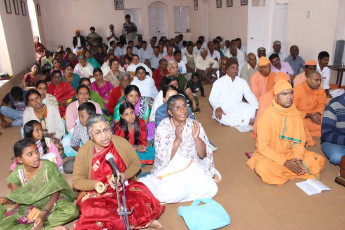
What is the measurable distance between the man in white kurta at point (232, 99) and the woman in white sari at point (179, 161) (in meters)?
2.01

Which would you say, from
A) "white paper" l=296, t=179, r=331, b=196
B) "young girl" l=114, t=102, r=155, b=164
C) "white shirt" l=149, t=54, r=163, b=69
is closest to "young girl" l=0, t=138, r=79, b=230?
"young girl" l=114, t=102, r=155, b=164

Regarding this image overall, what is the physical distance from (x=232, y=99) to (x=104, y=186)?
3342mm

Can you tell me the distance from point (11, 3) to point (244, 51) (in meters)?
7.04

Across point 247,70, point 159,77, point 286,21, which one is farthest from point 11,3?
point 286,21

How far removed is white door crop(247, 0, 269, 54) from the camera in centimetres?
832

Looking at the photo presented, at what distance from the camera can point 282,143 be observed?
10.9ft

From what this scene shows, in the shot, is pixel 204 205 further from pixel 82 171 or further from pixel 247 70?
pixel 247 70

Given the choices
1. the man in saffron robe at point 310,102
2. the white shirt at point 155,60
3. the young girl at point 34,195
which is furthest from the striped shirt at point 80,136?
the white shirt at point 155,60

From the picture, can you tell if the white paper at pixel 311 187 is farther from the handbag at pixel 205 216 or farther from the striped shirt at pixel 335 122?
the handbag at pixel 205 216

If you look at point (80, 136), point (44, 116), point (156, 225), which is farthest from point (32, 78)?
point (156, 225)

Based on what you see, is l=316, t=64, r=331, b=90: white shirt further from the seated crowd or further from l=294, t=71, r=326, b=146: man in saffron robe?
l=294, t=71, r=326, b=146: man in saffron robe

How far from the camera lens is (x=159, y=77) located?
276 inches

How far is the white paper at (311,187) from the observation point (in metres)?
3.00

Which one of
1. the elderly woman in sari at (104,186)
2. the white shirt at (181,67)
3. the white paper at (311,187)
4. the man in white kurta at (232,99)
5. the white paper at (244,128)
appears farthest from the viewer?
the white shirt at (181,67)
